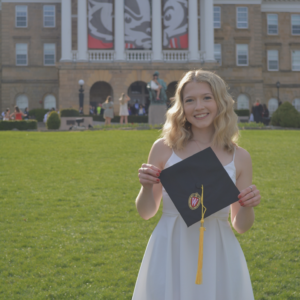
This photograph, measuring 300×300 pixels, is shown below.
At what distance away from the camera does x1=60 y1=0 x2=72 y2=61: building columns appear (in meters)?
39.8

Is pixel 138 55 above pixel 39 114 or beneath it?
above

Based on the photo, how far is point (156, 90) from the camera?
24344 millimetres

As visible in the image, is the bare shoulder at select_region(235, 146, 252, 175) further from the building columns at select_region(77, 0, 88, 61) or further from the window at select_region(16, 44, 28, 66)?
the window at select_region(16, 44, 28, 66)

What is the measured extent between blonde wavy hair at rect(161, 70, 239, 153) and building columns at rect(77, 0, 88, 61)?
37714 mm

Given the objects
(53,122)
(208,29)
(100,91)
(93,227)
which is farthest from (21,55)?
(93,227)

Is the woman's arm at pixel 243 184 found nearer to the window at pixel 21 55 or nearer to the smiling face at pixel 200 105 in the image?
the smiling face at pixel 200 105

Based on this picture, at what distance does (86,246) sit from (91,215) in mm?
1594

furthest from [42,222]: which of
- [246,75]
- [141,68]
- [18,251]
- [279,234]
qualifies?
[246,75]

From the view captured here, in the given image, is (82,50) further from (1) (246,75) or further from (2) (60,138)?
(2) (60,138)

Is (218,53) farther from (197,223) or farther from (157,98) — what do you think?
(197,223)

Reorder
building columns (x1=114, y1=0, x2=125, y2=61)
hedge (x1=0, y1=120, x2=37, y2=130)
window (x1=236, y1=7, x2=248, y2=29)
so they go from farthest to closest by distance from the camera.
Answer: window (x1=236, y1=7, x2=248, y2=29)
building columns (x1=114, y1=0, x2=125, y2=61)
hedge (x1=0, y1=120, x2=37, y2=130)

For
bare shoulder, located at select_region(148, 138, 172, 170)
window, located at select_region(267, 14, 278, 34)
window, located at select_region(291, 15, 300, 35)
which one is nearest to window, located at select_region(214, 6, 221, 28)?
window, located at select_region(267, 14, 278, 34)

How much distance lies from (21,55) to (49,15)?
521 centimetres

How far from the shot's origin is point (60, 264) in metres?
5.53
